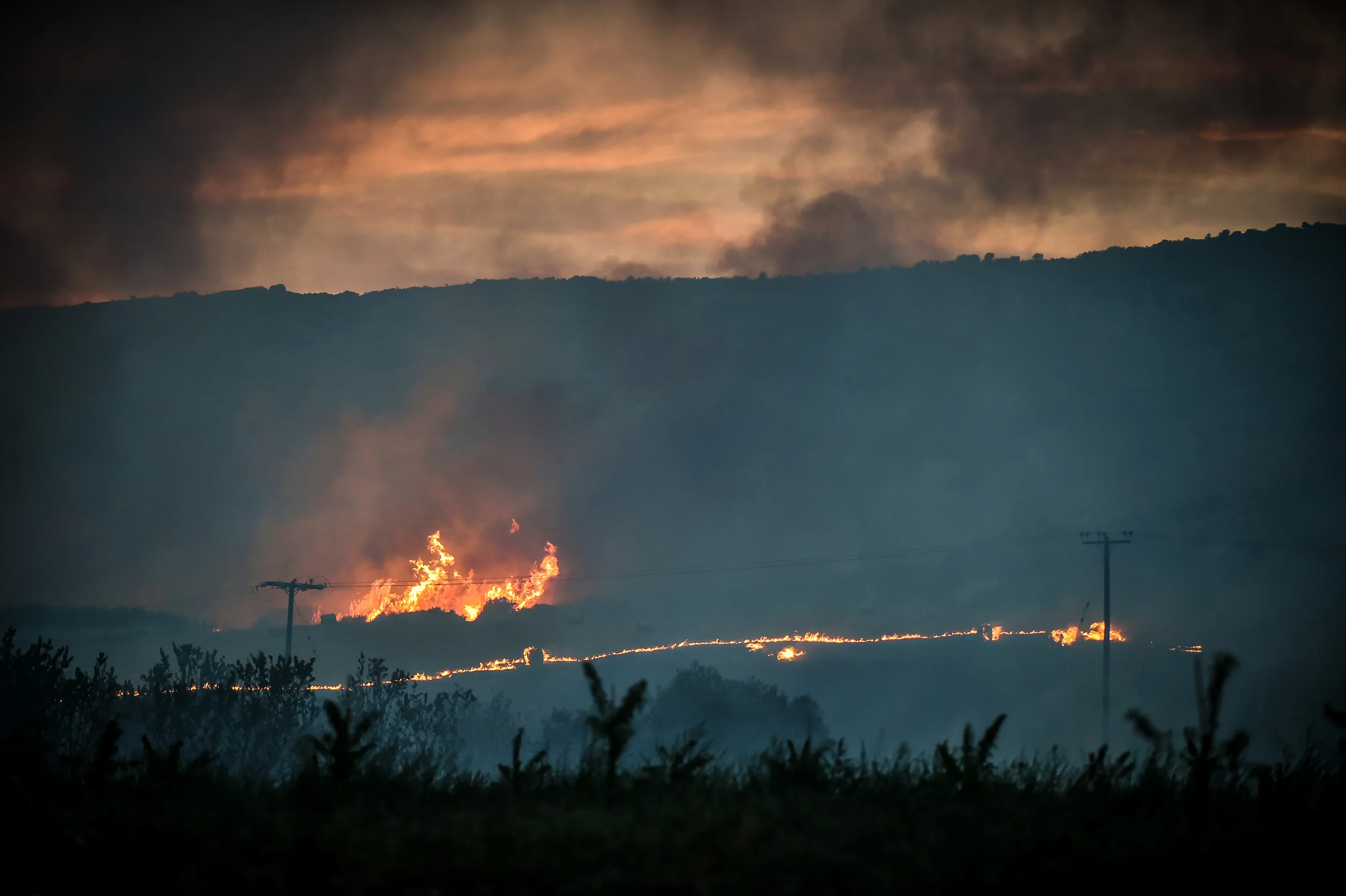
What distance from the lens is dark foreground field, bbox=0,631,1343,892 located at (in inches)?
298

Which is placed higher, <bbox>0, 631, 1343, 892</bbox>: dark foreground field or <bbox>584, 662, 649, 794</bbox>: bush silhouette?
<bbox>584, 662, 649, 794</bbox>: bush silhouette

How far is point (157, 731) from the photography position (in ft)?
256

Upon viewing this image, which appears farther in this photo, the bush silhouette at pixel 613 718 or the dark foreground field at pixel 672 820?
the bush silhouette at pixel 613 718

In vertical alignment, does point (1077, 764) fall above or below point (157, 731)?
above

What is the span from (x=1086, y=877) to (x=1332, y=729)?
504cm

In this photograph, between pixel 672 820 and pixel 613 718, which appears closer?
pixel 672 820

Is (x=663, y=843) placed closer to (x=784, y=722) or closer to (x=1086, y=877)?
(x=1086, y=877)

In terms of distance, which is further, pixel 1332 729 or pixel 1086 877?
pixel 1332 729

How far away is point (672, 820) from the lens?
864cm

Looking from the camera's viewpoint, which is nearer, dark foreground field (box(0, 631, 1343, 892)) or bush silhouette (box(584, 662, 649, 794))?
dark foreground field (box(0, 631, 1343, 892))

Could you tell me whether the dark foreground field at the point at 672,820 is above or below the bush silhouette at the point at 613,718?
below

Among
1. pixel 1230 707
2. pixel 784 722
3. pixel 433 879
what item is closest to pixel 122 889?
pixel 433 879

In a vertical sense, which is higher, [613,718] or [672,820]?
[613,718]

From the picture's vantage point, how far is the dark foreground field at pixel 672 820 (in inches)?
298
